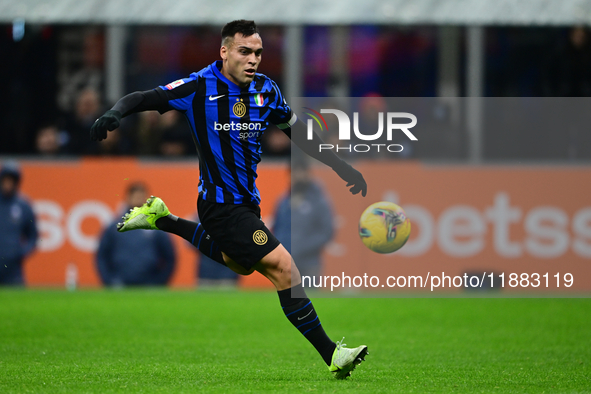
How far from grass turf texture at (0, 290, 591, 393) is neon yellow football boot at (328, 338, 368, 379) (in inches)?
4.7

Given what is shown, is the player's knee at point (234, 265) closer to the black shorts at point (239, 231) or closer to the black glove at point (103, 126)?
the black shorts at point (239, 231)

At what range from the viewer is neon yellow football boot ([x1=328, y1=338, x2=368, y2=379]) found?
550cm

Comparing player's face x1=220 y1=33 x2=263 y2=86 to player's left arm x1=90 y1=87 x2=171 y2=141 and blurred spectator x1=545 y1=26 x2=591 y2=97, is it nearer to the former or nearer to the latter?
player's left arm x1=90 y1=87 x2=171 y2=141

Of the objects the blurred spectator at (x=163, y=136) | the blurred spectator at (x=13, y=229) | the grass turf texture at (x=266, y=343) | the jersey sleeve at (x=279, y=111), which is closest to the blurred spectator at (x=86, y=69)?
the blurred spectator at (x=163, y=136)

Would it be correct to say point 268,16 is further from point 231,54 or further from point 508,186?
point 231,54

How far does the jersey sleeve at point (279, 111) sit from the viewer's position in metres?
5.92

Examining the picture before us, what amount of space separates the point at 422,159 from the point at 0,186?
19.3 ft

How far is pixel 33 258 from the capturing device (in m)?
12.3

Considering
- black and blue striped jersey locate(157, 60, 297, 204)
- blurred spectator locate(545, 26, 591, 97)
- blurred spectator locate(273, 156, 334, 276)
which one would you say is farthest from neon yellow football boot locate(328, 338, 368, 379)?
blurred spectator locate(545, 26, 591, 97)

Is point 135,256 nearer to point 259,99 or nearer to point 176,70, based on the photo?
point 176,70

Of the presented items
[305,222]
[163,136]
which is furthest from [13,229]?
[305,222]

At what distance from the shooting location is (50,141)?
44.1 ft

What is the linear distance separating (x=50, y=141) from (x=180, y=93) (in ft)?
27.5

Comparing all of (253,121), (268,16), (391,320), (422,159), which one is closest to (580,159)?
(422,159)
